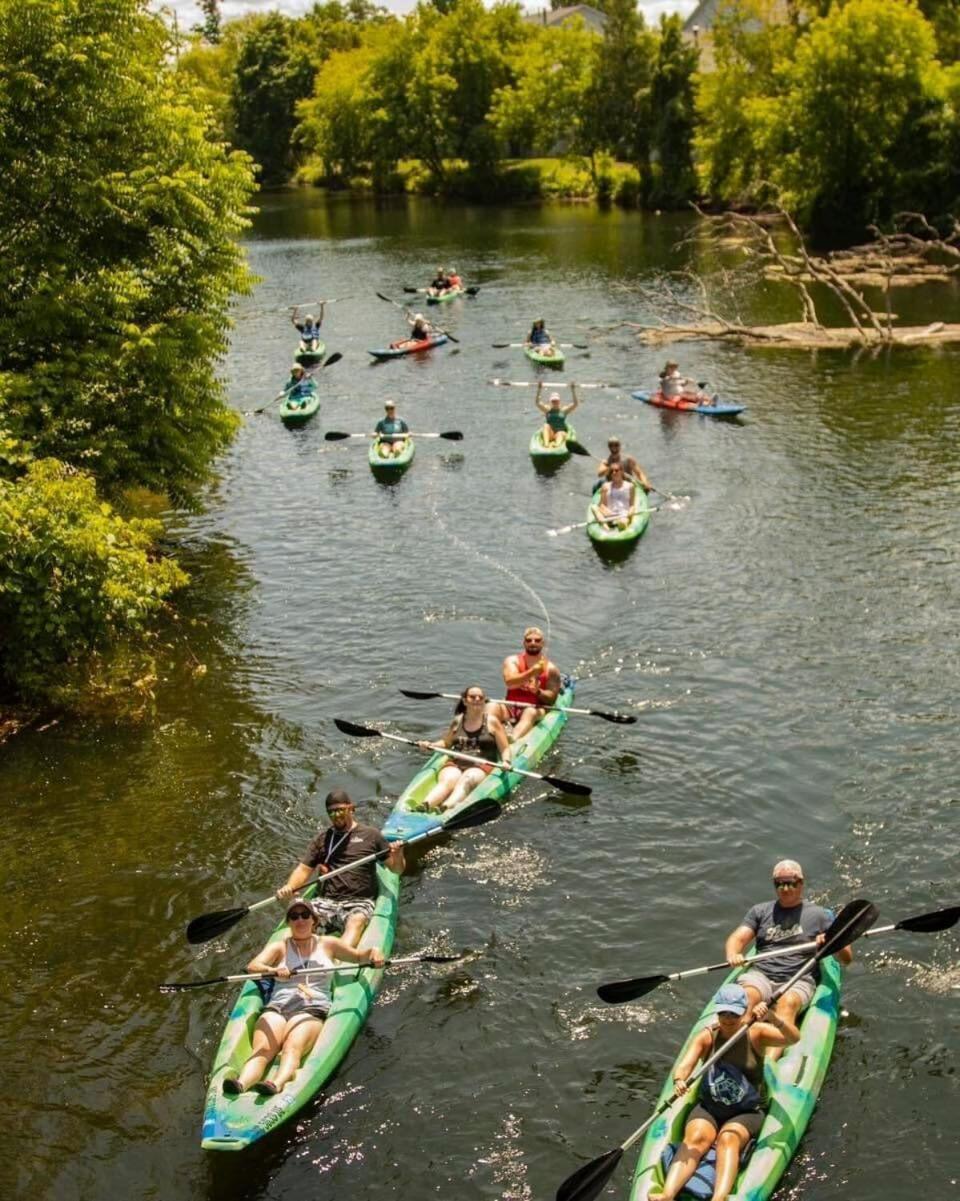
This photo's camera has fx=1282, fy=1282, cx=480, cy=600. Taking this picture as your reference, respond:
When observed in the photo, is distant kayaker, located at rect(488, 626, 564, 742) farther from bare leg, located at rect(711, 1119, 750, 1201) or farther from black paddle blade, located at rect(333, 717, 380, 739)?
bare leg, located at rect(711, 1119, 750, 1201)

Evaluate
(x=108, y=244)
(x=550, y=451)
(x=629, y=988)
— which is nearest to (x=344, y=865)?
(x=629, y=988)

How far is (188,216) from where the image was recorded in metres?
22.4

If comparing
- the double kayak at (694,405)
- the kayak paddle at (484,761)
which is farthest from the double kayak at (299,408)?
the kayak paddle at (484,761)

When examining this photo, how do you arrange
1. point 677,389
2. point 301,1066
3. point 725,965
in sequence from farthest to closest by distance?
point 677,389
point 725,965
point 301,1066

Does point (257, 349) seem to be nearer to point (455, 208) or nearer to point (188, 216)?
point (188, 216)

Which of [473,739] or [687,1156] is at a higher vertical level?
[473,739]

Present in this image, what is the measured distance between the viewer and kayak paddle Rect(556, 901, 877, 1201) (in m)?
9.88

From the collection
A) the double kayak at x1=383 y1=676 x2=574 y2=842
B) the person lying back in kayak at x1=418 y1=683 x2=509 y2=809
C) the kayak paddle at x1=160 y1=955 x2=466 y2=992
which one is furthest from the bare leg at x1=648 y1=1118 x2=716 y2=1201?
the person lying back in kayak at x1=418 y1=683 x2=509 y2=809

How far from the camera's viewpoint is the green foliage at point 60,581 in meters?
17.7

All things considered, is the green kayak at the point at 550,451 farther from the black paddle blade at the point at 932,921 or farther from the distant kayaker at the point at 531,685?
the black paddle blade at the point at 932,921

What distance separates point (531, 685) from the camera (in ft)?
61.3

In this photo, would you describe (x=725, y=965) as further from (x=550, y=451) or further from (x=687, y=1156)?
(x=550, y=451)

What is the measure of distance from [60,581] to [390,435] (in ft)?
52.7

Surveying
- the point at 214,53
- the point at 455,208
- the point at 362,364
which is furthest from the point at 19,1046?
the point at 214,53
